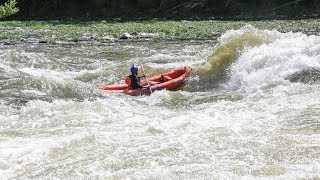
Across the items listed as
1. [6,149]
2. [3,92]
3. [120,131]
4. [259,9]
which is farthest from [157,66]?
[259,9]

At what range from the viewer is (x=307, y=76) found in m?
12.0

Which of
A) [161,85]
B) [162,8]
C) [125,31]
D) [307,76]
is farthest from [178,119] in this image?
[162,8]

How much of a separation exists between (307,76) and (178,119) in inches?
175

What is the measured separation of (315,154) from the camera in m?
6.92

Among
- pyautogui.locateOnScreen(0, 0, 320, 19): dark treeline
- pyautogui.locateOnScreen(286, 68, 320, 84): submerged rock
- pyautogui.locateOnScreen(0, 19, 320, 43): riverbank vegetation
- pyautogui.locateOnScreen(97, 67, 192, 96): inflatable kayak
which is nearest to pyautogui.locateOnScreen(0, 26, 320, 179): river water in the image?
pyautogui.locateOnScreen(286, 68, 320, 84): submerged rock

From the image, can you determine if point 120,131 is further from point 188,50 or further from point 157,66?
point 188,50

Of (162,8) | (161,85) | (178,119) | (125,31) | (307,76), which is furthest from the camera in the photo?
(162,8)

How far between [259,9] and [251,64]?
20246mm

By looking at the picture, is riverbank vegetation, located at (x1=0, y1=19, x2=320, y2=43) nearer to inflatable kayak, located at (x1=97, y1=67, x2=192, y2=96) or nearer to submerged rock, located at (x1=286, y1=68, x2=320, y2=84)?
inflatable kayak, located at (x1=97, y1=67, x2=192, y2=96)

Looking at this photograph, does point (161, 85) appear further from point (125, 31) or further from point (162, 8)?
point (162, 8)

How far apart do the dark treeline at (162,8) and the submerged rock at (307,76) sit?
1811 centimetres

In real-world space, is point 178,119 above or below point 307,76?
below

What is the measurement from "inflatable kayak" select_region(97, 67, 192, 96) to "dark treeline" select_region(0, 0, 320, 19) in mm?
18103

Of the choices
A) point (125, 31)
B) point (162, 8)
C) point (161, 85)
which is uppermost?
point (162, 8)
